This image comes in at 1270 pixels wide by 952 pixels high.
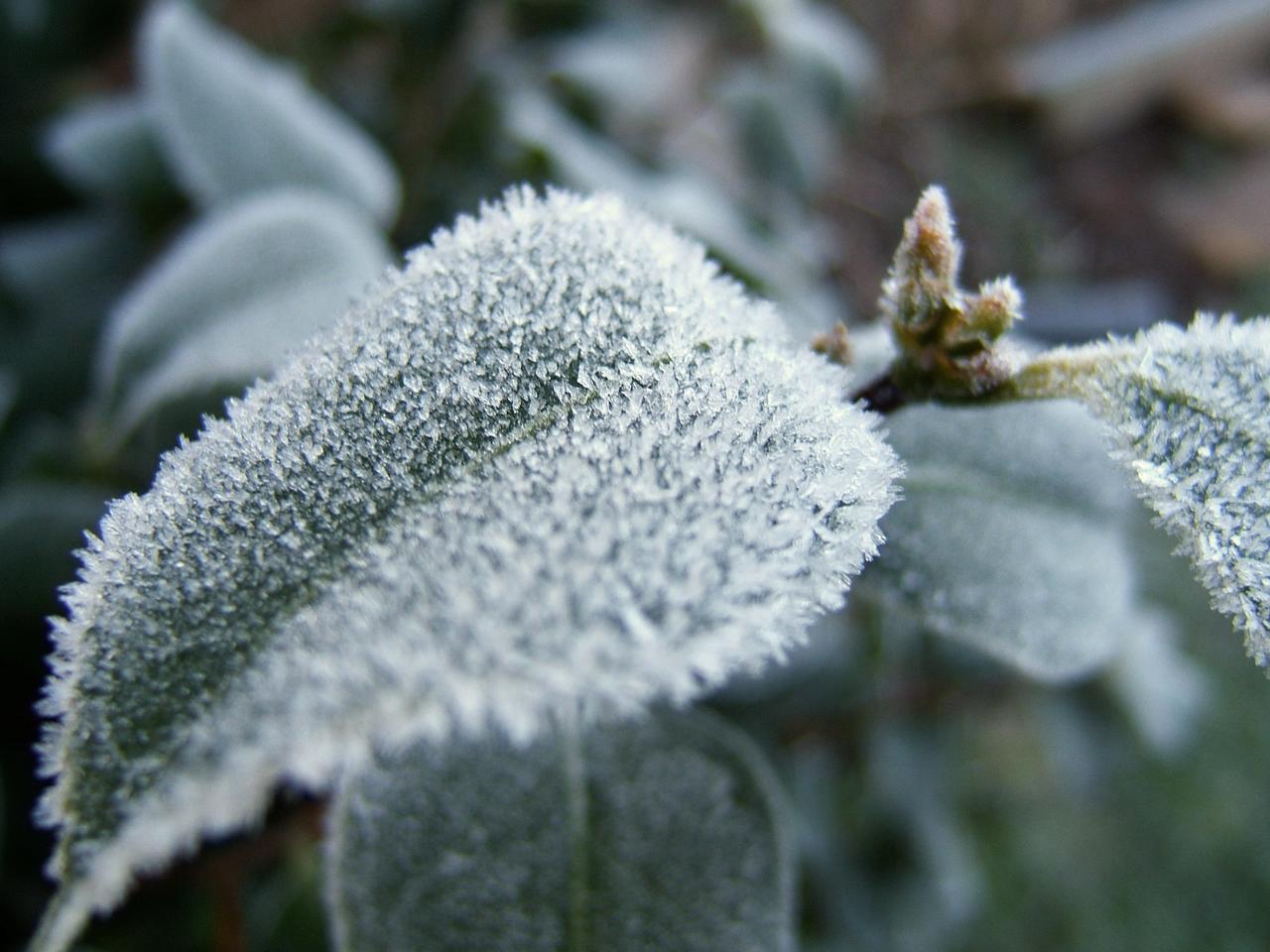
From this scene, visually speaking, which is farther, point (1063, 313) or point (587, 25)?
point (1063, 313)

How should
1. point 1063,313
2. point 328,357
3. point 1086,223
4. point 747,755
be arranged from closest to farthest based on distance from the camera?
1. point 328,357
2. point 747,755
3. point 1063,313
4. point 1086,223

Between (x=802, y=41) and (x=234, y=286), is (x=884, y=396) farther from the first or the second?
(x=802, y=41)

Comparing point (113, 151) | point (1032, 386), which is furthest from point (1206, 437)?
point (113, 151)

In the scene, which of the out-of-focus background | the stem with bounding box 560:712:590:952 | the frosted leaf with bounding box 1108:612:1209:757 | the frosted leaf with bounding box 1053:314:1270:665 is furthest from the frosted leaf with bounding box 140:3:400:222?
the frosted leaf with bounding box 1108:612:1209:757

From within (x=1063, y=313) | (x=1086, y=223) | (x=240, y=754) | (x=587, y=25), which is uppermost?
(x=1086, y=223)

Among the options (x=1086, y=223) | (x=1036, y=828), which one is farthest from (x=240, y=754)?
(x=1086, y=223)

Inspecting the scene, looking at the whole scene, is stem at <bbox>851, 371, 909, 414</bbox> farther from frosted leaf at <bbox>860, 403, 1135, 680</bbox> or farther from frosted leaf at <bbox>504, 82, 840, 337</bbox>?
frosted leaf at <bbox>504, 82, 840, 337</bbox>

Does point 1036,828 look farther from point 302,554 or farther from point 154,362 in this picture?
point 302,554

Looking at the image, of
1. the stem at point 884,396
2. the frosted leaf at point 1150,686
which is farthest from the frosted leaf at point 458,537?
the frosted leaf at point 1150,686
